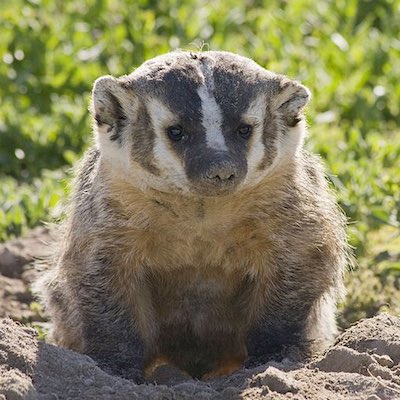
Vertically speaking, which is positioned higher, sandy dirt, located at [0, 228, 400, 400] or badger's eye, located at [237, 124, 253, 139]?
Answer: badger's eye, located at [237, 124, 253, 139]

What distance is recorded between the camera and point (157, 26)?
31.6ft

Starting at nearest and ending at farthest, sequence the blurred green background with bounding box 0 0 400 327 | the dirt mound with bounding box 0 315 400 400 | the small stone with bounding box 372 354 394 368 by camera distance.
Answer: the dirt mound with bounding box 0 315 400 400 → the small stone with bounding box 372 354 394 368 → the blurred green background with bounding box 0 0 400 327

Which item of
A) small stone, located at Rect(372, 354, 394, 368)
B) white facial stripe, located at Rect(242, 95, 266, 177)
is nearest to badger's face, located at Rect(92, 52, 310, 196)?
white facial stripe, located at Rect(242, 95, 266, 177)

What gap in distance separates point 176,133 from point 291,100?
2.00 feet

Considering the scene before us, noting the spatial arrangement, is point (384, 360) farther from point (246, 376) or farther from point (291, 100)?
point (291, 100)

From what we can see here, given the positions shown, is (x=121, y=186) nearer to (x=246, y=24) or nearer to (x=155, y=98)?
(x=155, y=98)

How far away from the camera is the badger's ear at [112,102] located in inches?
220

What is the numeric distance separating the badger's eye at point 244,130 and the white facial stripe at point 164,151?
0.26 m

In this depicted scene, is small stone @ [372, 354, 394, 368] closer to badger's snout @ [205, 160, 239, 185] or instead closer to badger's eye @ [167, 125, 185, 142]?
badger's snout @ [205, 160, 239, 185]

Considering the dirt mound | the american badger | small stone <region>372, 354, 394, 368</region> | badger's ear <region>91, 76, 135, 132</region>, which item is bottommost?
the dirt mound

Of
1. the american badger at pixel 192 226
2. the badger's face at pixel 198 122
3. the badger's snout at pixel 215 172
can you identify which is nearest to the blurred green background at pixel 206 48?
the american badger at pixel 192 226

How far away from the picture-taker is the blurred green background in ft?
25.2

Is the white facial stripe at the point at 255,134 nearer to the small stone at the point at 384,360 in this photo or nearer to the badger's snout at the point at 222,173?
the badger's snout at the point at 222,173

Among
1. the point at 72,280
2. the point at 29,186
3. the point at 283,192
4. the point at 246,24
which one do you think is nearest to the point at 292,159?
the point at 283,192
